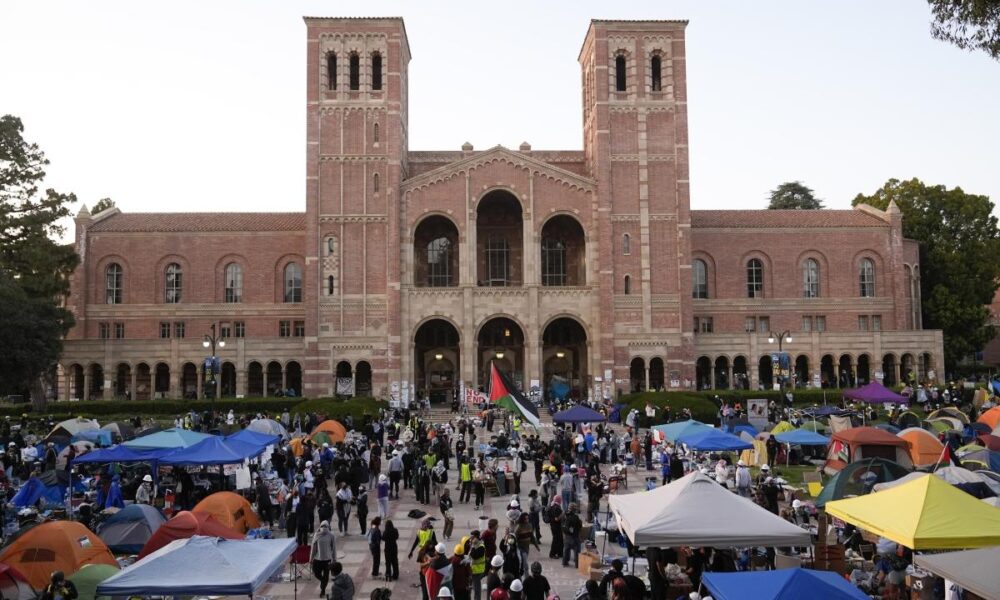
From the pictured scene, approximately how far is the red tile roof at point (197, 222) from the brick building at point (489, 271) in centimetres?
15

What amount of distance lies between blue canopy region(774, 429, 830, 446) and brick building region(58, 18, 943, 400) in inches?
899

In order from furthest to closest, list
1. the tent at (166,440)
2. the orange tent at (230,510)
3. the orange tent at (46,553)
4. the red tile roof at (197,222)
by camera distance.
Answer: the red tile roof at (197,222) → the tent at (166,440) → the orange tent at (230,510) → the orange tent at (46,553)

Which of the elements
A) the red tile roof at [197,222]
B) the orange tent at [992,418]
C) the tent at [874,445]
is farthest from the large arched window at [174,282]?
the orange tent at [992,418]

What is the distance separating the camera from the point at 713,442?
1013 inches

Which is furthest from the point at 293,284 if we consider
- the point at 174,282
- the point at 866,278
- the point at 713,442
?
the point at 866,278

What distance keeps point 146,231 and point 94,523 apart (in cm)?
4268

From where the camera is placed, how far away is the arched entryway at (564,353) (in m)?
57.7

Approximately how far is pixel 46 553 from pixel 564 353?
44934 mm

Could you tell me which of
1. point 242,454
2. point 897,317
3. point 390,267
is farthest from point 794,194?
point 242,454

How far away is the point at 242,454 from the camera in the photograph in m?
23.4

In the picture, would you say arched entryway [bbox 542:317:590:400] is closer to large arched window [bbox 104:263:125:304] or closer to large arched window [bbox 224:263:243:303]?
large arched window [bbox 224:263:243:303]

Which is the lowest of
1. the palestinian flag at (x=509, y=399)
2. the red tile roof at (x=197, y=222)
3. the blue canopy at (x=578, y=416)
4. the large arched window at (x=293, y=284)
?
the blue canopy at (x=578, y=416)

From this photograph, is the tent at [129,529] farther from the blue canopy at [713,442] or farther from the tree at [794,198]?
the tree at [794,198]

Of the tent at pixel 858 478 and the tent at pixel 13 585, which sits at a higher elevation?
the tent at pixel 858 478
